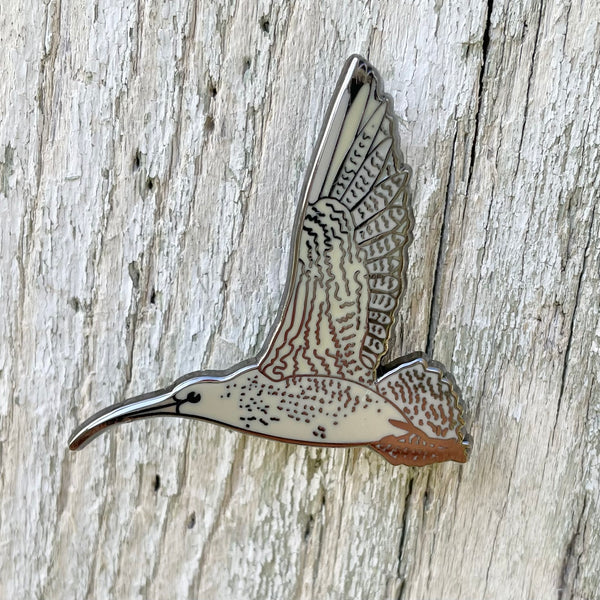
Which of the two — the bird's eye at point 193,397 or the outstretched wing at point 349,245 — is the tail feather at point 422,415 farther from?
the bird's eye at point 193,397

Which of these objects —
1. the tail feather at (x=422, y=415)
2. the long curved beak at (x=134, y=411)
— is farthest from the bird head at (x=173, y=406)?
the tail feather at (x=422, y=415)

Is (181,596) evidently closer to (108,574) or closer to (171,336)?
(108,574)

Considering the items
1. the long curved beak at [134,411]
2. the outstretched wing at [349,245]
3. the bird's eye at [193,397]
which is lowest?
the long curved beak at [134,411]

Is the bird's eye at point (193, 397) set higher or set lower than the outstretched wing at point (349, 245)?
lower

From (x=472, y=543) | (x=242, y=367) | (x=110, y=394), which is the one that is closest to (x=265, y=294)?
(x=242, y=367)

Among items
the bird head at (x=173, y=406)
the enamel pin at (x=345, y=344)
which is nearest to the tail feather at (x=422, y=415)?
the enamel pin at (x=345, y=344)

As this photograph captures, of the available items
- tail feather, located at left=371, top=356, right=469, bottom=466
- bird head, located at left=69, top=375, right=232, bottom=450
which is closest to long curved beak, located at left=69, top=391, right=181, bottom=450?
bird head, located at left=69, top=375, right=232, bottom=450

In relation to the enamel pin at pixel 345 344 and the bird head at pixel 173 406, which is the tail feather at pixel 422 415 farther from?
the bird head at pixel 173 406
